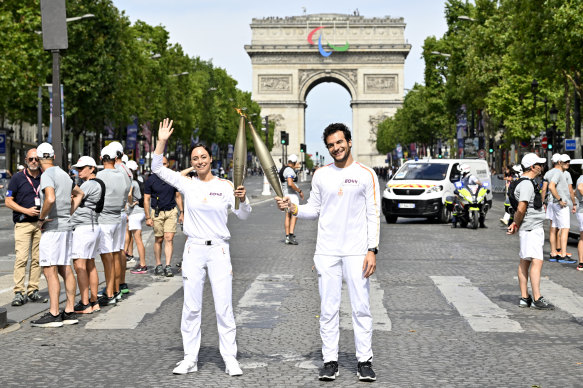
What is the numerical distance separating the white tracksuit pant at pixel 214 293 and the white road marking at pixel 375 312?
2.20 metres

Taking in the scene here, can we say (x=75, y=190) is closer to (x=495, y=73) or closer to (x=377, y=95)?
(x=495, y=73)

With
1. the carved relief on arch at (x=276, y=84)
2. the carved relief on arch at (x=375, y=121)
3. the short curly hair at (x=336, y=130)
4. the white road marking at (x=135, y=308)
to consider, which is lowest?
the white road marking at (x=135, y=308)

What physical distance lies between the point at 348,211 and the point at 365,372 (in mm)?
1171

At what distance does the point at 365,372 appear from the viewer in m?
7.11

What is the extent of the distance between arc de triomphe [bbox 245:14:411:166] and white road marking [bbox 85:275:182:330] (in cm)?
10940

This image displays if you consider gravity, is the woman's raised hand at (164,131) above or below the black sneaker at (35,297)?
above

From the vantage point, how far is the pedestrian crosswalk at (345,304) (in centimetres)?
980

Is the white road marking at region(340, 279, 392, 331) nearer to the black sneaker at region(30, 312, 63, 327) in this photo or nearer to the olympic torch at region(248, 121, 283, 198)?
the olympic torch at region(248, 121, 283, 198)

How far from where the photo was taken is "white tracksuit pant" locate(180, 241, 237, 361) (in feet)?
24.6

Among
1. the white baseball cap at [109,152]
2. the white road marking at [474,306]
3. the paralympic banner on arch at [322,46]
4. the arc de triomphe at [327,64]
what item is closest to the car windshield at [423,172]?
the white road marking at [474,306]

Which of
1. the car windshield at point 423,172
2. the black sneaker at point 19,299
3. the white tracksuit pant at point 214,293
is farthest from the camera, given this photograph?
the car windshield at point 423,172

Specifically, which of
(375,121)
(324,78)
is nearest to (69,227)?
(375,121)

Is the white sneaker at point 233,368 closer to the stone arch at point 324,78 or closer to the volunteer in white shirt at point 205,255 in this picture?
the volunteer in white shirt at point 205,255

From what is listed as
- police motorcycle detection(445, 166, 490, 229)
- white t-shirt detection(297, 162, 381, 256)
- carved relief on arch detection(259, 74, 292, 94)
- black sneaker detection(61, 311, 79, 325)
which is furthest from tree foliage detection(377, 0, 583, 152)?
carved relief on arch detection(259, 74, 292, 94)
